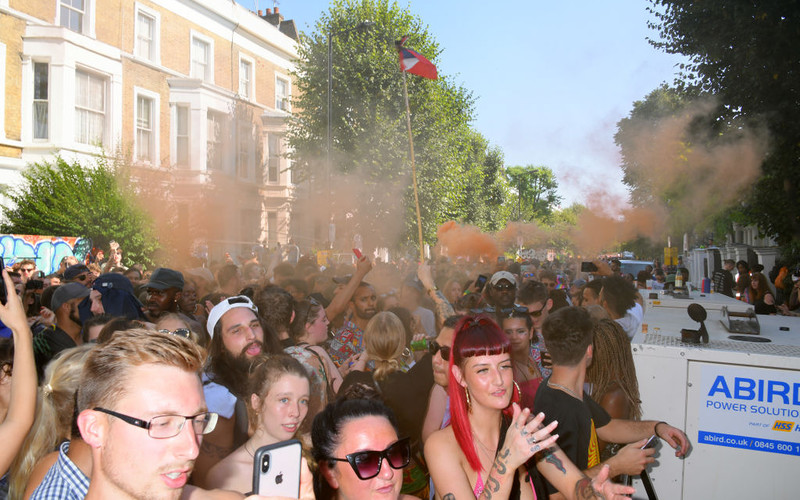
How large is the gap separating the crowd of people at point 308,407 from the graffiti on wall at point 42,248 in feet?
33.0

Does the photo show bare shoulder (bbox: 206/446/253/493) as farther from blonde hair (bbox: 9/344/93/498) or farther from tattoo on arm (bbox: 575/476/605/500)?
tattoo on arm (bbox: 575/476/605/500)

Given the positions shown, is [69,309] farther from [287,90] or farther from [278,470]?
[287,90]

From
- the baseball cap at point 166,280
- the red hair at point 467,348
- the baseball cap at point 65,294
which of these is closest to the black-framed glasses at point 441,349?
the red hair at point 467,348

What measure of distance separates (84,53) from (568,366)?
19284 mm

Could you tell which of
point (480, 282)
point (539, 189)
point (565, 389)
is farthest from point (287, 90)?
point (539, 189)

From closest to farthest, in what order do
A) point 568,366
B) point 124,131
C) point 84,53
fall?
point 568,366 → point 84,53 → point 124,131

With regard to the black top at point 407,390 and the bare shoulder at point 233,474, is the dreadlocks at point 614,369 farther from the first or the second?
the bare shoulder at point 233,474

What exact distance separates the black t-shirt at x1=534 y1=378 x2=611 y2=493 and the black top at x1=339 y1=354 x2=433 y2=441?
35.4 inches

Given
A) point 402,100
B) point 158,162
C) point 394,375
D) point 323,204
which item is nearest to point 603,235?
Answer: point 402,100

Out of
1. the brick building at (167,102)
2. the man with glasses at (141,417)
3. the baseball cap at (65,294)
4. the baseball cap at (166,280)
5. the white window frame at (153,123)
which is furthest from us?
the white window frame at (153,123)

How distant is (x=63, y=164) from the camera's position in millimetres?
15320

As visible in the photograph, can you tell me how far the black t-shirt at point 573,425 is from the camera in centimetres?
275

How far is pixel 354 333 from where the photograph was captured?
5.35m

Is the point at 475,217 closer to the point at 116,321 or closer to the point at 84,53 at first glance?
the point at 84,53
